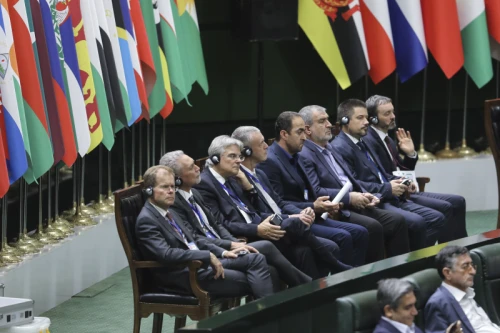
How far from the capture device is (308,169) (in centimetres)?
740

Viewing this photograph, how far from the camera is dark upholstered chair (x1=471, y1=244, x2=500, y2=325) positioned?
231 inches

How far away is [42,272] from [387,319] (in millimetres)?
3196

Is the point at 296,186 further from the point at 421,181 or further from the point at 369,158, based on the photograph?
the point at 421,181

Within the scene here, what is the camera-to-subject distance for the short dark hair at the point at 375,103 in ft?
26.1

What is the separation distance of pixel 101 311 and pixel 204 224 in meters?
1.30

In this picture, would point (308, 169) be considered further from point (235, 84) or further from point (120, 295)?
point (235, 84)

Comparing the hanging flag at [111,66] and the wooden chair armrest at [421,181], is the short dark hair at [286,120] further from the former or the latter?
the wooden chair armrest at [421,181]

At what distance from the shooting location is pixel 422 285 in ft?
17.7

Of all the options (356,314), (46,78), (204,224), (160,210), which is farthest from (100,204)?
(356,314)

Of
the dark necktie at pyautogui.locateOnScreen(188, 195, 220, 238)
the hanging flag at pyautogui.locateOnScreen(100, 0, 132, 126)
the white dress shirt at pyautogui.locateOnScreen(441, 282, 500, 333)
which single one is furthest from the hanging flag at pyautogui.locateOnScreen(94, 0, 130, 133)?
the white dress shirt at pyautogui.locateOnScreen(441, 282, 500, 333)

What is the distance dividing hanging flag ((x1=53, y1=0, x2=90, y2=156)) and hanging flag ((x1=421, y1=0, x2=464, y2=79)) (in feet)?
12.7

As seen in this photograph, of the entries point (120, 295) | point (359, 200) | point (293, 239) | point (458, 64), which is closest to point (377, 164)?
point (359, 200)

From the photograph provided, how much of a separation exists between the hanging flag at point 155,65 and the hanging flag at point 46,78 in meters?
1.42

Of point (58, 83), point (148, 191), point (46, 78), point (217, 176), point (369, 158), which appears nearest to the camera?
point (148, 191)
